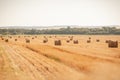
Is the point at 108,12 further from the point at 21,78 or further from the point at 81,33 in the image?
the point at 81,33

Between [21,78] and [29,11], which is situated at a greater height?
[29,11]

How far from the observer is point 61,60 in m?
10.6

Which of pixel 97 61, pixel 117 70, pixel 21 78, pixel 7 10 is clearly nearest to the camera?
pixel 21 78

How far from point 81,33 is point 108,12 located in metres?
29.2

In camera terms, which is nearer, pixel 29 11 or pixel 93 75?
pixel 93 75

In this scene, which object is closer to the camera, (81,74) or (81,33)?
(81,74)

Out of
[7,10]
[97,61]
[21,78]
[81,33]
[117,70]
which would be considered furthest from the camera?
[81,33]

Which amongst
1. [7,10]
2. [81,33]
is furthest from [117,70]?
[81,33]

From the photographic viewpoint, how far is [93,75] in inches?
317

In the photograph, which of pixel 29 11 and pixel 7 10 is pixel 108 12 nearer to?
pixel 29 11

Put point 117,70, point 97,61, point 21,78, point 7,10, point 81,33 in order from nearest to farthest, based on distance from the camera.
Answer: point 21,78 → point 117,70 → point 97,61 → point 7,10 → point 81,33

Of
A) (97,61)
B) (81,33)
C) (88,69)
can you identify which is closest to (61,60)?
(97,61)

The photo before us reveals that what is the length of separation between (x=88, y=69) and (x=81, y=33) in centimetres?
3402

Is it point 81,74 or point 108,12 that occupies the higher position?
point 108,12
